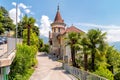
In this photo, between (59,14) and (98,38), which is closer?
(98,38)

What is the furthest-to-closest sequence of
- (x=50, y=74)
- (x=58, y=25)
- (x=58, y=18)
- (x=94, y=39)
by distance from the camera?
(x=58, y=18) → (x=58, y=25) → (x=50, y=74) → (x=94, y=39)

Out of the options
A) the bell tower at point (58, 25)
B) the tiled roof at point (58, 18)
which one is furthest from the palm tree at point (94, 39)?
the tiled roof at point (58, 18)

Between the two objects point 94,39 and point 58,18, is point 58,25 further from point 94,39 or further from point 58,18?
point 94,39

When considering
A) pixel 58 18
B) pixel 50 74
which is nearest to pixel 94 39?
pixel 50 74

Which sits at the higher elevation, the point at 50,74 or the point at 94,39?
the point at 94,39

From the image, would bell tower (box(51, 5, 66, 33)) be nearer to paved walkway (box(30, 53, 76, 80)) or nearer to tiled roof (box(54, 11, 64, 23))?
tiled roof (box(54, 11, 64, 23))

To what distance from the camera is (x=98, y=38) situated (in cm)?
3612

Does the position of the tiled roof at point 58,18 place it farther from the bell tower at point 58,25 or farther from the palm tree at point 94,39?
the palm tree at point 94,39

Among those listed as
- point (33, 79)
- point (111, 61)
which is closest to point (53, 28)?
point (111, 61)

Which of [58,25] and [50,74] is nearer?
[50,74]

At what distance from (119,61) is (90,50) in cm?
1813

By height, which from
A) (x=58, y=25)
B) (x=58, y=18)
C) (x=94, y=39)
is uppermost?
(x=58, y=18)

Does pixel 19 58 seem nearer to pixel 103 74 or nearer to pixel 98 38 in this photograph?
pixel 103 74

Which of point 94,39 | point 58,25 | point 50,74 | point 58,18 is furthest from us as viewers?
point 58,18
